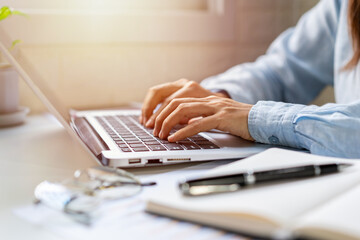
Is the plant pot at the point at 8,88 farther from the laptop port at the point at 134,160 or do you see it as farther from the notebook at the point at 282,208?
the notebook at the point at 282,208

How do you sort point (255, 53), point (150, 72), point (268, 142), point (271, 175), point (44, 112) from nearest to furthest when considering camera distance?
1. point (271, 175)
2. point (268, 142)
3. point (44, 112)
4. point (150, 72)
5. point (255, 53)

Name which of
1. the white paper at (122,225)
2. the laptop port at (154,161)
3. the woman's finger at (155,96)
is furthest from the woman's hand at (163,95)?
the white paper at (122,225)

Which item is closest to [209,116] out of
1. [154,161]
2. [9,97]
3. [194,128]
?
[194,128]

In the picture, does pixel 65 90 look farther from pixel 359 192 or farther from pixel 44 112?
pixel 359 192

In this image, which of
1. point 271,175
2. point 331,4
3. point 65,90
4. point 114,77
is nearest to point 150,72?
point 114,77

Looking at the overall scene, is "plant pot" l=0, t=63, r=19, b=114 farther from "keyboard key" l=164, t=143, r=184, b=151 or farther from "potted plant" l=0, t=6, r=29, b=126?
"keyboard key" l=164, t=143, r=184, b=151

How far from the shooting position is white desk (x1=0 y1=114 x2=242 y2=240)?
16.8 inches

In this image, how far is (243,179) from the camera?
43 centimetres

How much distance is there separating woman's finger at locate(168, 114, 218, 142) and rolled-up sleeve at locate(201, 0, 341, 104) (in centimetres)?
47

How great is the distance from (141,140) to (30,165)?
16 cm

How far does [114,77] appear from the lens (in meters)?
1.24

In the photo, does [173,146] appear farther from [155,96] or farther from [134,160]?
[155,96]

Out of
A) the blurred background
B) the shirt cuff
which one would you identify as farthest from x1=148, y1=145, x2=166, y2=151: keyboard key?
the blurred background

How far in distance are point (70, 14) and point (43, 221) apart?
0.82 meters
